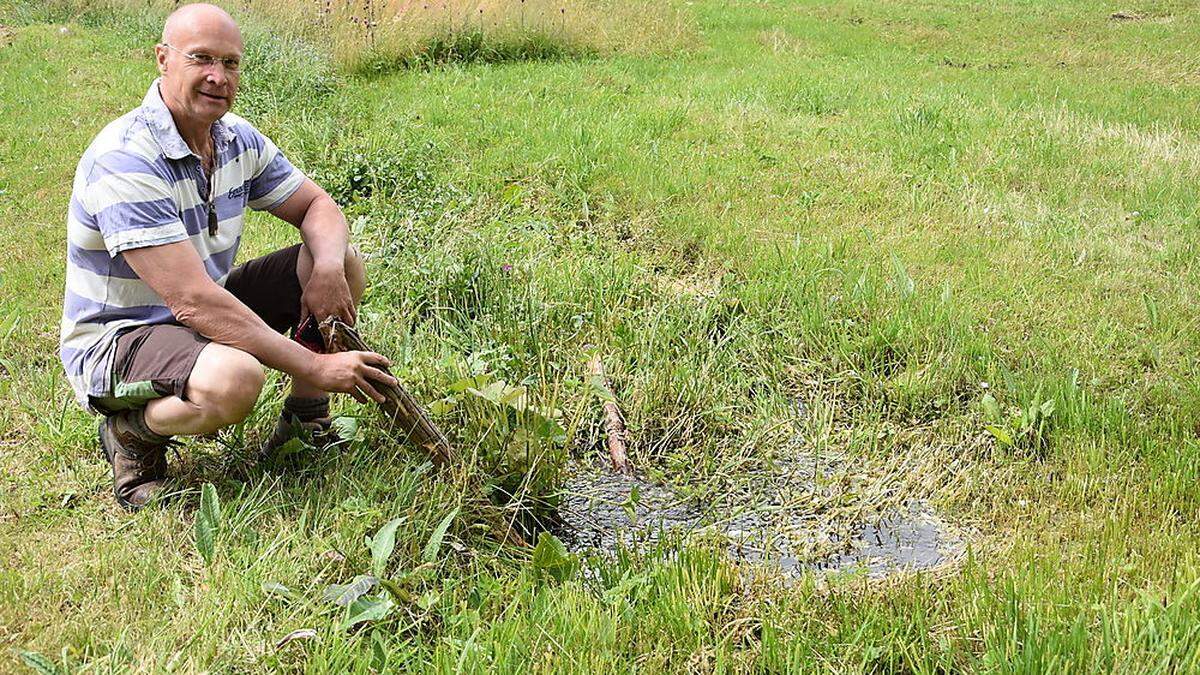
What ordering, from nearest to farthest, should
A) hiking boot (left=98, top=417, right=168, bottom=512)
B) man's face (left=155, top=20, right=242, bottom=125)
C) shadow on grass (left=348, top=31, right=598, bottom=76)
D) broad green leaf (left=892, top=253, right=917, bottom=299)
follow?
1. man's face (left=155, top=20, right=242, bottom=125)
2. hiking boot (left=98, top=417, right=168, bottom=512)
3. broad green leaf (left=892, top=253, right=917, bottom=299)
4. shadow on grass (left=348, top=31, right=598, bottom=76)

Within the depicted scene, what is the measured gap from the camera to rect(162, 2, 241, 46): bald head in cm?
313

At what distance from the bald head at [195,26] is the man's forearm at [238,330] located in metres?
0.77

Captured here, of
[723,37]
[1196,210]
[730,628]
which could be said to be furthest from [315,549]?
[723,37]

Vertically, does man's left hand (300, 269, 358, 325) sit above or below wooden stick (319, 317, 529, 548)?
Answer: above

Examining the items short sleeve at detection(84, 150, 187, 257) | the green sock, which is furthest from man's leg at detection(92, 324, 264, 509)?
the green sock

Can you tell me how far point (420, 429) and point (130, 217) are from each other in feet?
3.52

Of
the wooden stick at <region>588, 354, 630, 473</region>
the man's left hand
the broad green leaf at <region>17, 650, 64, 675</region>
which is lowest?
the wooden stick at <region>588, 354, 630, 473</region>

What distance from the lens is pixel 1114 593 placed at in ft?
9.21

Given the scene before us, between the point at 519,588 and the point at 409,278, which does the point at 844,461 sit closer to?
the point at 519,588

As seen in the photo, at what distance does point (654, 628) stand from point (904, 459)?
1.63 m

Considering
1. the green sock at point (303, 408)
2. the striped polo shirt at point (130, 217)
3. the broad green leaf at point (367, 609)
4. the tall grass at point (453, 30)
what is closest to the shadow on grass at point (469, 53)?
the tall grass at point (453, 30)

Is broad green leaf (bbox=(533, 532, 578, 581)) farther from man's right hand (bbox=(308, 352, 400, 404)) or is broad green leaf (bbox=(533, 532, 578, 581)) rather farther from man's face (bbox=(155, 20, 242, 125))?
man's face (bbox=(155, 20, 242, 125))

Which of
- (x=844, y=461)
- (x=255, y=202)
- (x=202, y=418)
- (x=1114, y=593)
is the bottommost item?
(x=844, y=461)

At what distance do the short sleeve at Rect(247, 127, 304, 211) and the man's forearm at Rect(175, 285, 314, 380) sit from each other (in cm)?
70
